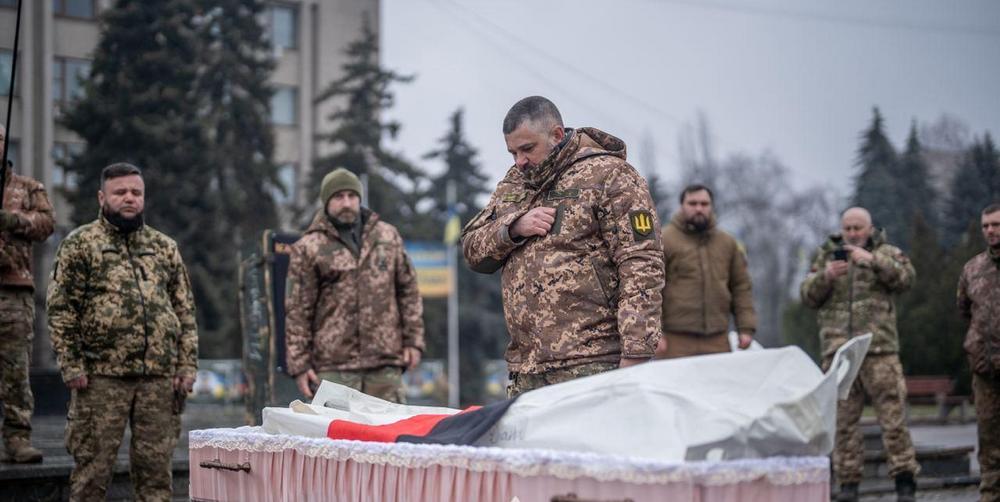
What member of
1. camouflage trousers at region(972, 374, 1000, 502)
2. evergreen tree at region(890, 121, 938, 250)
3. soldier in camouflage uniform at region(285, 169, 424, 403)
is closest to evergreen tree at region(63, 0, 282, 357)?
evergreen tree at region(890, 121, 938, 250)

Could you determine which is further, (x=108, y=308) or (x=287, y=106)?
(x=287, y=106)

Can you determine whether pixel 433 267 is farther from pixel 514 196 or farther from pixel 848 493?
pixel 514 196

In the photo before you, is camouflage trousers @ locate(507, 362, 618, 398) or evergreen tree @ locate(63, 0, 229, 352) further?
evergreen tree @ locate(63, 0, 229, 352)

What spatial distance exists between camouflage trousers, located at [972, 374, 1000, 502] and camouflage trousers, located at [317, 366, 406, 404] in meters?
4.42

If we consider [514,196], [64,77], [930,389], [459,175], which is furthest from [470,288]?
[514,196]

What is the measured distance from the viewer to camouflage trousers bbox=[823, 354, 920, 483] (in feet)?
34.7

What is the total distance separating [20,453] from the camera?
28.2 feet

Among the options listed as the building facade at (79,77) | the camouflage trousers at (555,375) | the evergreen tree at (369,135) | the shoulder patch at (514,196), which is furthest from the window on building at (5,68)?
the evergreen tree at (369,135)

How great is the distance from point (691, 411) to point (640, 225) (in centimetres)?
165

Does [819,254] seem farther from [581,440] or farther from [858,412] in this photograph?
[581,440]

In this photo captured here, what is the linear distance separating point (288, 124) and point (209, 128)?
63.2ft

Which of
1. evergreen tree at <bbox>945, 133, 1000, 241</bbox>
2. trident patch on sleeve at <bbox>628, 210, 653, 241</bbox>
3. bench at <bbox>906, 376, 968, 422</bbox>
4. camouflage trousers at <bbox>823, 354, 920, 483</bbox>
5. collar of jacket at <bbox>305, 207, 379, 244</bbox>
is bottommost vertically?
bench at <bbox>906, 376, 968, 422</bbox>

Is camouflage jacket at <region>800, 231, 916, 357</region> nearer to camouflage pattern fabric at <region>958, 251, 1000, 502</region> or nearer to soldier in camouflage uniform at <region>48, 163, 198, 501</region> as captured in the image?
camouflage pattern fabric at <region>958, 251, 1000, 502</region>

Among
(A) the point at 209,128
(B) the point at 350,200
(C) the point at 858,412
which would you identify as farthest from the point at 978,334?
(A) the point at 209,128
